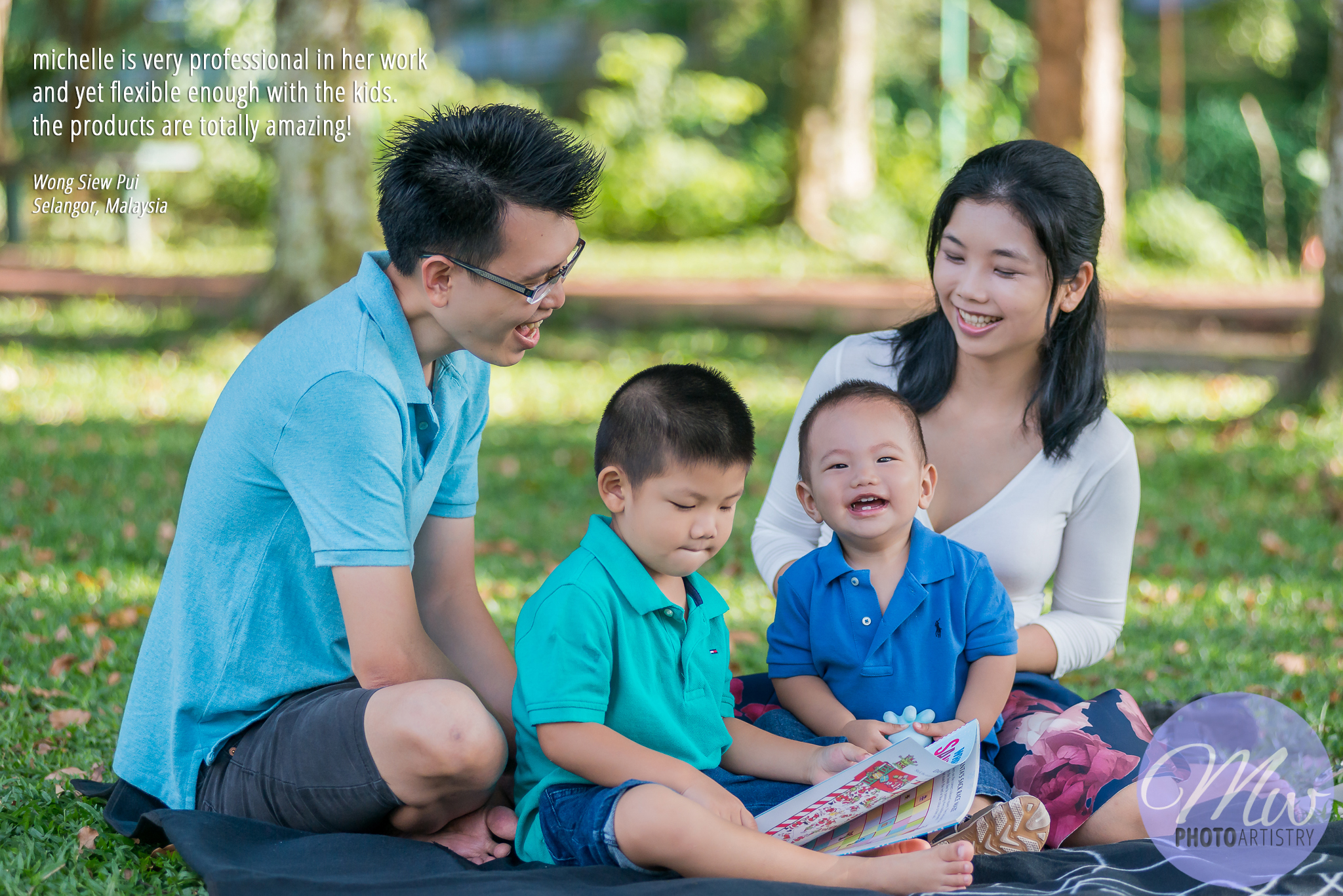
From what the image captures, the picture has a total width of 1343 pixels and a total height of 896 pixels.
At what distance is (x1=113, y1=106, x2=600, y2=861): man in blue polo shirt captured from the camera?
239 centimetres

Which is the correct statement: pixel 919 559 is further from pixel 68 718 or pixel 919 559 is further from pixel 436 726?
pixel 68 718

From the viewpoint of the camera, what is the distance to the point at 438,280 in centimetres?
250

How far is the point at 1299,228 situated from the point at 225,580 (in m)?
16.8

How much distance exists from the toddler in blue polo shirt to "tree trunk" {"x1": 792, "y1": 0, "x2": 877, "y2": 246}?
13.3 meters

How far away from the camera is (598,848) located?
240 centimetres

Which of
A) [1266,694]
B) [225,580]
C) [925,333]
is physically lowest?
[1266,694]

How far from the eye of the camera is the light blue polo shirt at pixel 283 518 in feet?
7.84

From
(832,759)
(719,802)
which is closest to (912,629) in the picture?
(832,759)

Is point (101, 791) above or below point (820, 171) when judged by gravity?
below

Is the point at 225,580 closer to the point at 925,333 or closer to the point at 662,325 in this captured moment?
the point at 925,333

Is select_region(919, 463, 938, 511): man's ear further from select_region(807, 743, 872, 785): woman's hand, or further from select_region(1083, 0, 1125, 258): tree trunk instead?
select_region(1083, 0, 1125, 258): tree trunk

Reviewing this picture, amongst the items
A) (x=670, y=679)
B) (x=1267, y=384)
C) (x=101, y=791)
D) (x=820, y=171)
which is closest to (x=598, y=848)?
(x=670, y=679)

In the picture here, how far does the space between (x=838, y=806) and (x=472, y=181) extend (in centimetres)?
137

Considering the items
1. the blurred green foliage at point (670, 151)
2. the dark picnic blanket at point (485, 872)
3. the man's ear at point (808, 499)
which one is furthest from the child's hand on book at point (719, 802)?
the blurred green foliage at point (670, 151)
